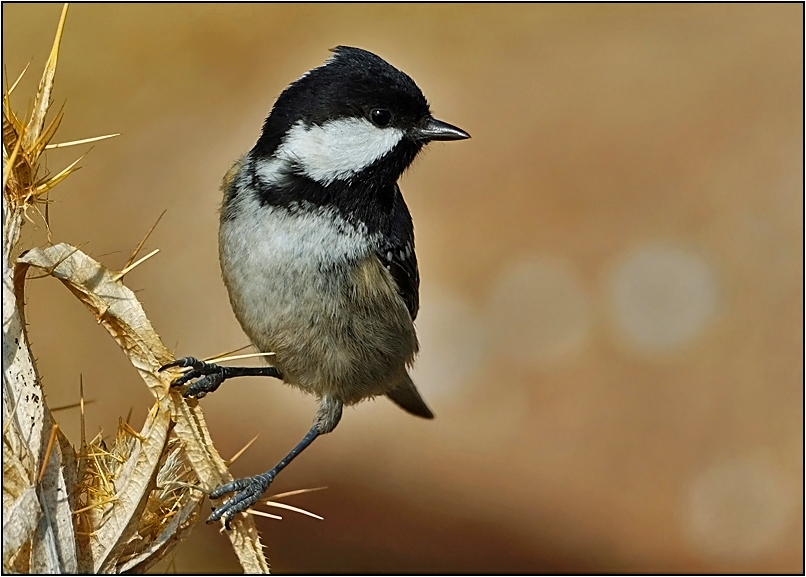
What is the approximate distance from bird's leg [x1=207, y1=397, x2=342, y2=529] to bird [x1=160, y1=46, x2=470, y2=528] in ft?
0.03

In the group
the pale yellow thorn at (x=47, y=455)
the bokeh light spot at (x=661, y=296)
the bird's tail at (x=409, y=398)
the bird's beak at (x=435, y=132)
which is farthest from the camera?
the bokeh light spot at (x=661, y=296)

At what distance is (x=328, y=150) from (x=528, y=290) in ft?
11.3

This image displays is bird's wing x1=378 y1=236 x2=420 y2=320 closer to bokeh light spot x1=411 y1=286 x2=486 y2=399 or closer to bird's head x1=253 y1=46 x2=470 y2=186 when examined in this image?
bird's head x1=253 y1=46 x2=470 y2=186

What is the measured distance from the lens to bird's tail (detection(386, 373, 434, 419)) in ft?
13.6

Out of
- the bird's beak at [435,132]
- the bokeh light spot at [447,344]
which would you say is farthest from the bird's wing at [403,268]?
the bokeh light spot at [447,344]

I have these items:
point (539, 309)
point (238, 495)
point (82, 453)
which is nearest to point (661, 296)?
point (539, 309)

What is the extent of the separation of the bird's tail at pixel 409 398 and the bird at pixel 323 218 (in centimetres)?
86

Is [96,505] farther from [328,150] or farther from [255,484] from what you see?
[328,150]

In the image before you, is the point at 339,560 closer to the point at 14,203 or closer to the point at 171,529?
the point at 171,529

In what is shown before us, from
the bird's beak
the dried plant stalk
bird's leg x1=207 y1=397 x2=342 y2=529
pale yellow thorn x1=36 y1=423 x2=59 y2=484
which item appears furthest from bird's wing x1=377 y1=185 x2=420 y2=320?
pale yellow thorn x1=36 y1=423 x2=59 y2=484

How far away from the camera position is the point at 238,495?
275 centimetres

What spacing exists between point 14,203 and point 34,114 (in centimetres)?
19

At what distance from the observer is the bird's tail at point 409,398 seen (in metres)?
4.14

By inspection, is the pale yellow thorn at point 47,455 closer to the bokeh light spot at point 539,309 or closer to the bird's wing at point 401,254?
the bird's wing at point 401,254
